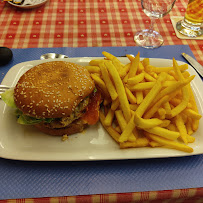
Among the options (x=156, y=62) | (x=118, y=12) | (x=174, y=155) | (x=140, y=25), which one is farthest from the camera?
(x=118, y=12)

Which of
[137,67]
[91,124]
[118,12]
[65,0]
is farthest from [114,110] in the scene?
[65,0]

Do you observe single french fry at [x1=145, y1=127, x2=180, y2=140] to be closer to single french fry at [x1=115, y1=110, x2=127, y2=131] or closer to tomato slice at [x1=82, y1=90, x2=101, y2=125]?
single french fry at [x1=115, y1=110, x2=127, y2=131]

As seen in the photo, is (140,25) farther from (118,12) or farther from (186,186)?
(186,186)

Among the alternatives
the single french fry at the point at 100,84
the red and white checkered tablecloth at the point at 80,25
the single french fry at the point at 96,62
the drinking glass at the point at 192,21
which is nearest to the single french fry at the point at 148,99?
the single french fry at the point at 100,84

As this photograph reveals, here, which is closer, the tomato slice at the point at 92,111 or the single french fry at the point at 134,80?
the single french fry at the point at 134,80

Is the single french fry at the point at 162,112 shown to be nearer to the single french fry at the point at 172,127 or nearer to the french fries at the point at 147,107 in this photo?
the french fries at the point at 147,107

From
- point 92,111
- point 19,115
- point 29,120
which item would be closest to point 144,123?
point 92,111

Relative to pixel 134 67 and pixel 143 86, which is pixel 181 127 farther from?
pixel 134 67
